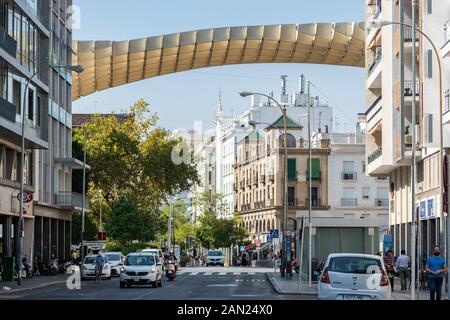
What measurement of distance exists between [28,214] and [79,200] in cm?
1742

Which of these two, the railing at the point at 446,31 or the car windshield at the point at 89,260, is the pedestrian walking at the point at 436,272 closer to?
the railing at the point at 446,31

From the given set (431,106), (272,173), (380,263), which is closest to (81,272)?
(431,106)

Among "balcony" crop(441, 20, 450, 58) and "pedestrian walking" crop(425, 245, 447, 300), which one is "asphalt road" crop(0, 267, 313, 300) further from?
"balcony" crop(441, 20, 450, 58)

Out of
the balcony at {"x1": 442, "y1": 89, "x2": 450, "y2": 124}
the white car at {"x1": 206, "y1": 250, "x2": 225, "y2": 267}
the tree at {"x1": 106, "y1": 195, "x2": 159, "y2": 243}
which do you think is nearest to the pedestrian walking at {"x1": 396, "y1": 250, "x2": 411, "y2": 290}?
the balcony at {"x1": 442, "y1": 89, "x2": 450, "y2": 124}

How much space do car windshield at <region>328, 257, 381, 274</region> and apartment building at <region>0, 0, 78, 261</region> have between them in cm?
2897

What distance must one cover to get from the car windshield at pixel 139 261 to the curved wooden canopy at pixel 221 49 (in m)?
17.6

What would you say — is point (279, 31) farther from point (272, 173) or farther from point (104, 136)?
point (272, 173)

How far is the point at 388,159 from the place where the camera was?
55688 mm

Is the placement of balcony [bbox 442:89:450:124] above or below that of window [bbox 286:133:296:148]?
below

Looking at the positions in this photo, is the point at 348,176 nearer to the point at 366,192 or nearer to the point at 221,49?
the point at 366,192

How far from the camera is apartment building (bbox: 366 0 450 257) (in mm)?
46000

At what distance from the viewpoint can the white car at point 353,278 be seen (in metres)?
22.1

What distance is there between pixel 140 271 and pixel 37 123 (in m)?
20.2

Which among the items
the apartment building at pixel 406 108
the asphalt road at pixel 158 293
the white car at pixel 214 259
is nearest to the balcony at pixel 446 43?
the apartment building at pixel 406 108
